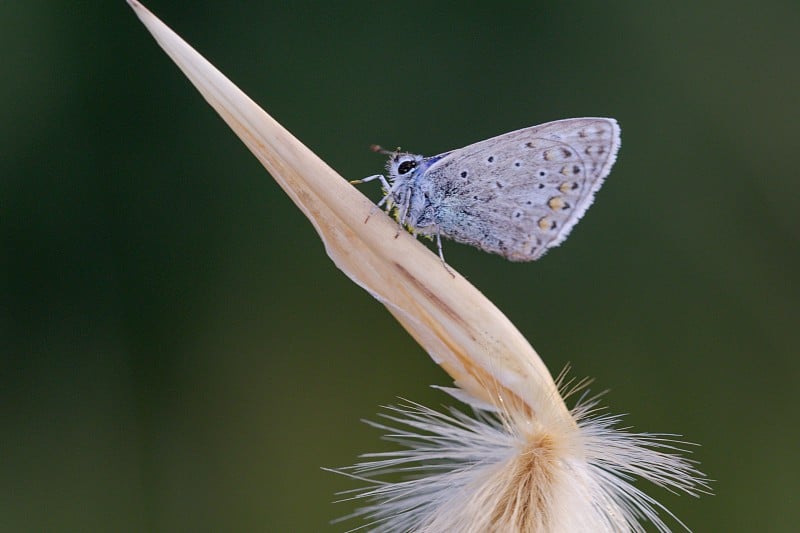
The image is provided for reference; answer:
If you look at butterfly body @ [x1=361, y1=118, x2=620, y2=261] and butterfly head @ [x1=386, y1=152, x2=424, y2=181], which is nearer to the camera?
butterfly body @ [x1=361, y1=118, x2=620, y2=261]

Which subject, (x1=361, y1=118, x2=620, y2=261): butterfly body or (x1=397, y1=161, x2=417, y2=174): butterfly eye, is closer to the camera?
(x1=361, y1=118, x2=620, y2=261): butterfly body

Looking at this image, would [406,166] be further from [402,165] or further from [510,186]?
[510,186]

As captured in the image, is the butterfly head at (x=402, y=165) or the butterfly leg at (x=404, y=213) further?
the butterfly head at (x=402, y=165)

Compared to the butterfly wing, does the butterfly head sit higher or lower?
higher

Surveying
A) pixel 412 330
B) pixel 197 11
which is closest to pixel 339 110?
pixel 197 11

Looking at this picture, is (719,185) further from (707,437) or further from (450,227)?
(450,227)

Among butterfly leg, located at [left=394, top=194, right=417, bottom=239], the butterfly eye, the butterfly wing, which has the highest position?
the butterfly eye

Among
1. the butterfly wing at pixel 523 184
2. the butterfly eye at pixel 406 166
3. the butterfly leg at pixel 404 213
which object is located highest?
the butterfly eye at pixel 406 166
